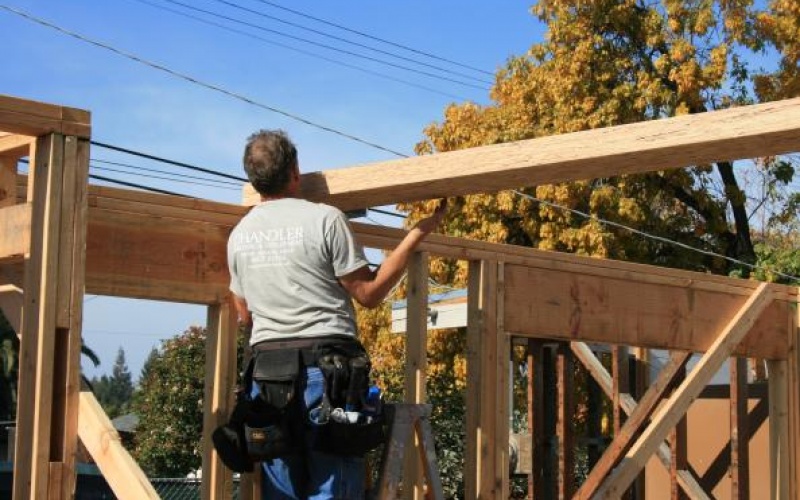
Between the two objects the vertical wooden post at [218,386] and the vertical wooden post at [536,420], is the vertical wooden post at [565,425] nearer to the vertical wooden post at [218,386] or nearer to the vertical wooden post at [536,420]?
the vertical wooden post at [536,420]

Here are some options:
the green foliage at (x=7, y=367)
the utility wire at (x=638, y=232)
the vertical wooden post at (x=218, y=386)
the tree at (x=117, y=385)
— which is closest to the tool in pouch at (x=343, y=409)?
the vertical wooden post at (x=218, y=386)

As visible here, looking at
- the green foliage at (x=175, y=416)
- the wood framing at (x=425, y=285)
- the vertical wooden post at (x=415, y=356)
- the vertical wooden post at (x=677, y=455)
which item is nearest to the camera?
the wood framing at (x=425, y=285)

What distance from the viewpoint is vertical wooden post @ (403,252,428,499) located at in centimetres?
555

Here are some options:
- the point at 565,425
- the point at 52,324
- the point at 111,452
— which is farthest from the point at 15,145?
the point at 565,425

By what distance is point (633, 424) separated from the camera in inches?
299

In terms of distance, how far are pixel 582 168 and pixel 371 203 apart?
3.11 ft

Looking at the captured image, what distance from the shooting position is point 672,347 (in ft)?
22.7

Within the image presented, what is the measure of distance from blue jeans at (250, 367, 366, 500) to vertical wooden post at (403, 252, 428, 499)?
1598 millimetres

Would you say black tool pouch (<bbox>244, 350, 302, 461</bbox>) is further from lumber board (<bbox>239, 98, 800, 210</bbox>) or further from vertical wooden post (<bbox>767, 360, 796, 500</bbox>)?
vertical wooden post (<bbox>767, 360, 796, 500</bbox>)

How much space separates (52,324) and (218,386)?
137 cm

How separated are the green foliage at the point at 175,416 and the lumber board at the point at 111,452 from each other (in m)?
19.4

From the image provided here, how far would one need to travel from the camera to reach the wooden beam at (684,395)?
6266 millimetres

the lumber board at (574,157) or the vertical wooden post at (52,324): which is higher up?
the lumber board at (574,157)

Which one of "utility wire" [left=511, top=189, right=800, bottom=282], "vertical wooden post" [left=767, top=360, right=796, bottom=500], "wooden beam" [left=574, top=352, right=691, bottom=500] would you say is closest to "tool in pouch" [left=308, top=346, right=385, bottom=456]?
"wooden beam" [left=574, top=352, right=691, bottom=500]
